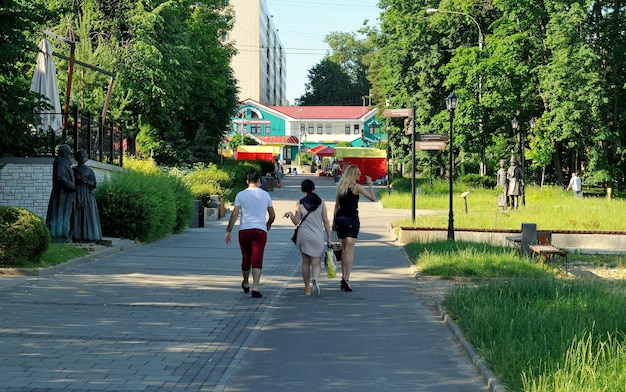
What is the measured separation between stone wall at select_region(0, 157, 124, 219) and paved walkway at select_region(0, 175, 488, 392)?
16.6 feet

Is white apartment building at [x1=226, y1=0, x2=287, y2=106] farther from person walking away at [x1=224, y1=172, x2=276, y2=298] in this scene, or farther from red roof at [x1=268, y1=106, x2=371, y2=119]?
person walking away at [x1=224, y1=172, x2=276, y2=298]

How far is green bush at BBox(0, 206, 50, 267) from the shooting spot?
1343 cm

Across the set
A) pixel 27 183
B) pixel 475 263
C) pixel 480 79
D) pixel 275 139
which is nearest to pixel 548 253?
pixel 475 263

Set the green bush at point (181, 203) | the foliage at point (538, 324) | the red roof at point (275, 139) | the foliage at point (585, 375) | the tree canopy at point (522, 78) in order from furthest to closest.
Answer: the red roof at point (275, 139), the tree canopy at point (522, 78), the green bush at point (181, 203), the foliage at point (538, 324), the foliage at point (585, 375)

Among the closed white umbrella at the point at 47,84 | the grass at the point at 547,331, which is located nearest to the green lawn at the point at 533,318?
the grass at the point at 547,331

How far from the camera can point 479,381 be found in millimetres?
7086

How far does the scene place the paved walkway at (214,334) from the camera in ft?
23.1

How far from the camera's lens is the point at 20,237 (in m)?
13.4

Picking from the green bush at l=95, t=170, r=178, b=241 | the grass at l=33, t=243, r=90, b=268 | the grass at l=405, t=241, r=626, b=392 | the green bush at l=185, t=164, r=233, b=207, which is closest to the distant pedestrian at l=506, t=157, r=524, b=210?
the green bush at l=185, t=164, r=233, b=207

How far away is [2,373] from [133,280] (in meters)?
6.39

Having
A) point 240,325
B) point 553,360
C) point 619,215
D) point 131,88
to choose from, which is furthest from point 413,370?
point 131,88

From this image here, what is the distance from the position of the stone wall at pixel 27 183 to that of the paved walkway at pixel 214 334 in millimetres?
5060

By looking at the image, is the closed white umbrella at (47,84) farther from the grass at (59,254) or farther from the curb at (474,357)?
the curb at (474,357)

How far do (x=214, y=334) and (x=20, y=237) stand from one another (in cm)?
560
